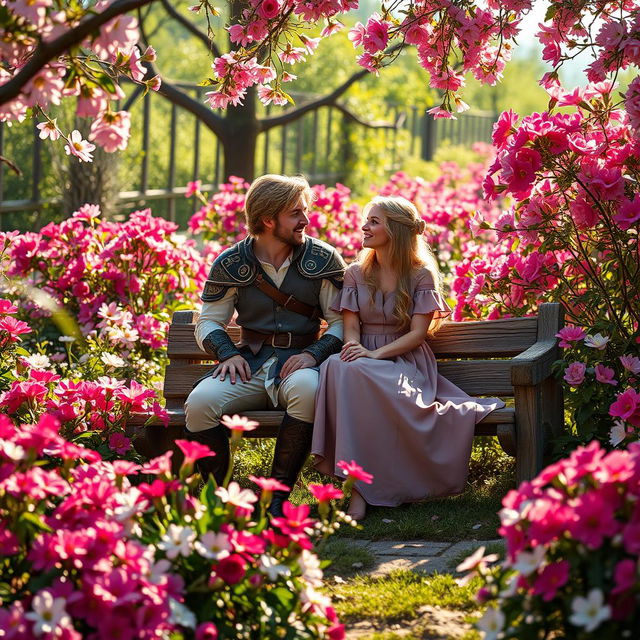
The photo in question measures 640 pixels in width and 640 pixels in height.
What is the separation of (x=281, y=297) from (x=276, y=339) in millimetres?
186

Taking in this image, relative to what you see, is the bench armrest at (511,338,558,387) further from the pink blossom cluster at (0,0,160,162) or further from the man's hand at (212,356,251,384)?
the pink blossom cluster at (0,0,160,162)

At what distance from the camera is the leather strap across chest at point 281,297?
4738 mm

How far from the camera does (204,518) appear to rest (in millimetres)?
2707

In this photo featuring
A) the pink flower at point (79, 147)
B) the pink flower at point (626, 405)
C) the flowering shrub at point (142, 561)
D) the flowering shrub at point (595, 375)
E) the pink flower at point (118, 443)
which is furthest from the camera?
the flowering shrub at point (595, 375)

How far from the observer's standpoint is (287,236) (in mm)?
4750

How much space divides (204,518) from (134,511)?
0.22m

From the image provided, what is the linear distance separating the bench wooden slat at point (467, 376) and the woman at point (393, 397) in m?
0.09

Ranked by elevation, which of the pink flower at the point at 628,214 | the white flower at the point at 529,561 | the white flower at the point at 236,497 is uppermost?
the pink flower at the point at 628,214

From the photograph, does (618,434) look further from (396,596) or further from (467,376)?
(396,596)

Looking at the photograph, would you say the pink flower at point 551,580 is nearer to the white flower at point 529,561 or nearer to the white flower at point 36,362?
the white flower at point 529,561

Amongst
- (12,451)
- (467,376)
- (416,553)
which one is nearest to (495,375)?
Answer: (467,376)

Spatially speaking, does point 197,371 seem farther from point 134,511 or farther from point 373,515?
point 134,511

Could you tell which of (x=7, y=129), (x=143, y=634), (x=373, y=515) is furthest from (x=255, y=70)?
(x=7, y=129)

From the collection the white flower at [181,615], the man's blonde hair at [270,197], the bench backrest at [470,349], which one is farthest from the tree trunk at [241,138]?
the white flower at [181,615]
